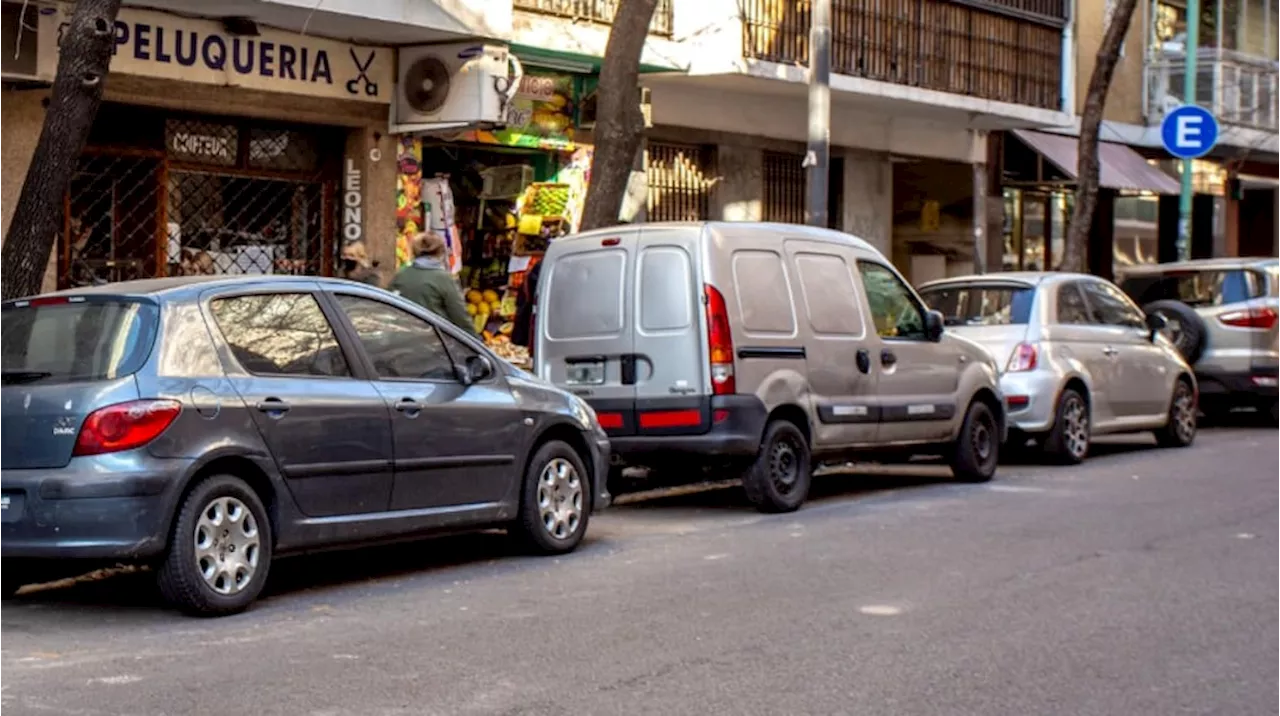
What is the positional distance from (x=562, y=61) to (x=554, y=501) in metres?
9.86

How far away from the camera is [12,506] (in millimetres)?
8258

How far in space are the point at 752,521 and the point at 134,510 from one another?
16.7ft

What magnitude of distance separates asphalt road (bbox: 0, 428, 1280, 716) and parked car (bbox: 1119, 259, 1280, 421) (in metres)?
8.04

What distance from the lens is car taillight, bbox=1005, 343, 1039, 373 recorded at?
1581 cm

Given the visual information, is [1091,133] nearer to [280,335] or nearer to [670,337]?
[670,337]

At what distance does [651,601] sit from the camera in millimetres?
8922

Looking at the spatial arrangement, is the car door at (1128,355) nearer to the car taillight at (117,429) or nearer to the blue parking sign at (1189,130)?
the blue parking sign at (1189,130)

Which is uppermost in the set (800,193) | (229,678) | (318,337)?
(800,193)

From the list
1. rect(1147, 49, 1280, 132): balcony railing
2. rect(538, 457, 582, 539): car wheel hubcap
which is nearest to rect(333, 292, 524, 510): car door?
rect(538, 457, 582, 539): car wheel hubcap

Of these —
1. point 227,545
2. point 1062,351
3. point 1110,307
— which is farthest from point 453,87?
point 227,545

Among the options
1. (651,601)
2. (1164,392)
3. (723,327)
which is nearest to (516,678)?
(651,601)

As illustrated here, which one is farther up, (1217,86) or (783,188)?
(1217,86)

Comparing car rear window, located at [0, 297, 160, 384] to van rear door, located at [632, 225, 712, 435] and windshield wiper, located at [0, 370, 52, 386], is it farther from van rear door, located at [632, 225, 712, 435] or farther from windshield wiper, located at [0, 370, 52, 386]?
van rear door, located at [632, 225, 712, 435]

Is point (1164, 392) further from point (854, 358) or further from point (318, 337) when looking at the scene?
point (318, 337)
